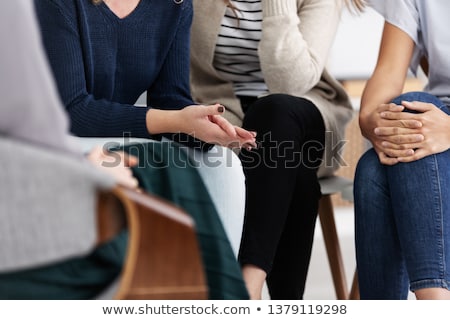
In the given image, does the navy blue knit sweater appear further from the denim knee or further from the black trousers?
the denim knee

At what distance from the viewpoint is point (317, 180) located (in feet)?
5.52

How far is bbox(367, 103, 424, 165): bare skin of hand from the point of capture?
1419mm

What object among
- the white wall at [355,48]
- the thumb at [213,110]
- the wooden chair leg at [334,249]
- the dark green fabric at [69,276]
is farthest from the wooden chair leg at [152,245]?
the white wall at [355,48]

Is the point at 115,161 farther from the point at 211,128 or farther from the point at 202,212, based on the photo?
the point at 211,128

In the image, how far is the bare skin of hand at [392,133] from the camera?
1.42 metres

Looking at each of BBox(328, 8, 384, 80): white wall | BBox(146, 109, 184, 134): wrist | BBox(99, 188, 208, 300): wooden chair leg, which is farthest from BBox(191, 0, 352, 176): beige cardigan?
BBox(328, 8, 384, 80): white wall

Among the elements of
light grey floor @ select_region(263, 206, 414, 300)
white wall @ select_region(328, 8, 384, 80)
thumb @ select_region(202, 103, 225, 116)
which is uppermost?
thumb @ select_region(202, 103, 225, 116)

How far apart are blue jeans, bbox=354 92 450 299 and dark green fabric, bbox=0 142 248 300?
52 cm

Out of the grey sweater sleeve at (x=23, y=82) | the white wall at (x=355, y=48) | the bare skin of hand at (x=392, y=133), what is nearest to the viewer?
the grey sweater sleeve at (x=23, y=82)

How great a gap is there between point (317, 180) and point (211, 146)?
0.38m

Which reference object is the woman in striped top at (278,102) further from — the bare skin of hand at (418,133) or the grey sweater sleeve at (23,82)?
the grey sweater sleeve at (23,82)

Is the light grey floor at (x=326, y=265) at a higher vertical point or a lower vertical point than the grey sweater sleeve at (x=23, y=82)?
lower

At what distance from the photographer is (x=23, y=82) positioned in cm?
70

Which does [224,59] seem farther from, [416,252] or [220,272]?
[220,272]
